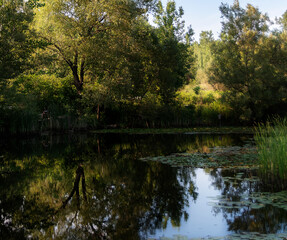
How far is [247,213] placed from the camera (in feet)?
17.3

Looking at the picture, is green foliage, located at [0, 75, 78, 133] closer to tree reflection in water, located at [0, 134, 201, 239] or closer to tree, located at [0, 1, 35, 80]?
tree, located at [0, 1, 35, 80]

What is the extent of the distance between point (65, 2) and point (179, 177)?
17827mm

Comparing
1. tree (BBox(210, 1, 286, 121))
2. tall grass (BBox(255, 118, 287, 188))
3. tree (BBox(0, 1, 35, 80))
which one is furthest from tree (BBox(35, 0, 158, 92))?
tall grass (BBox(255, 118, 287, 188))

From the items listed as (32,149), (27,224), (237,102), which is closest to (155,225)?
(27,224)

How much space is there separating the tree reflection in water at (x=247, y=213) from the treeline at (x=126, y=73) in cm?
1470

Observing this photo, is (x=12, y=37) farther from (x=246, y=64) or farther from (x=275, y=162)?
(x=246, y=64)

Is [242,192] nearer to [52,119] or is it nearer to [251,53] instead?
[52,119]

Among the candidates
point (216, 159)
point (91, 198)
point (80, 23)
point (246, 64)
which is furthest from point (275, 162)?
point (246, 64)

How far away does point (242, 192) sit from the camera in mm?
6543

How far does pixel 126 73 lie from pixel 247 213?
711 inches

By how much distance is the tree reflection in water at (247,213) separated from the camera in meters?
4.62

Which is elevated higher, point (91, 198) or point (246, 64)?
point (246, 64)

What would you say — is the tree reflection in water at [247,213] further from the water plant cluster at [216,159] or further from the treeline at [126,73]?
the treeline at [126,73]

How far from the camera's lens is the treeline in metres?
21.7
